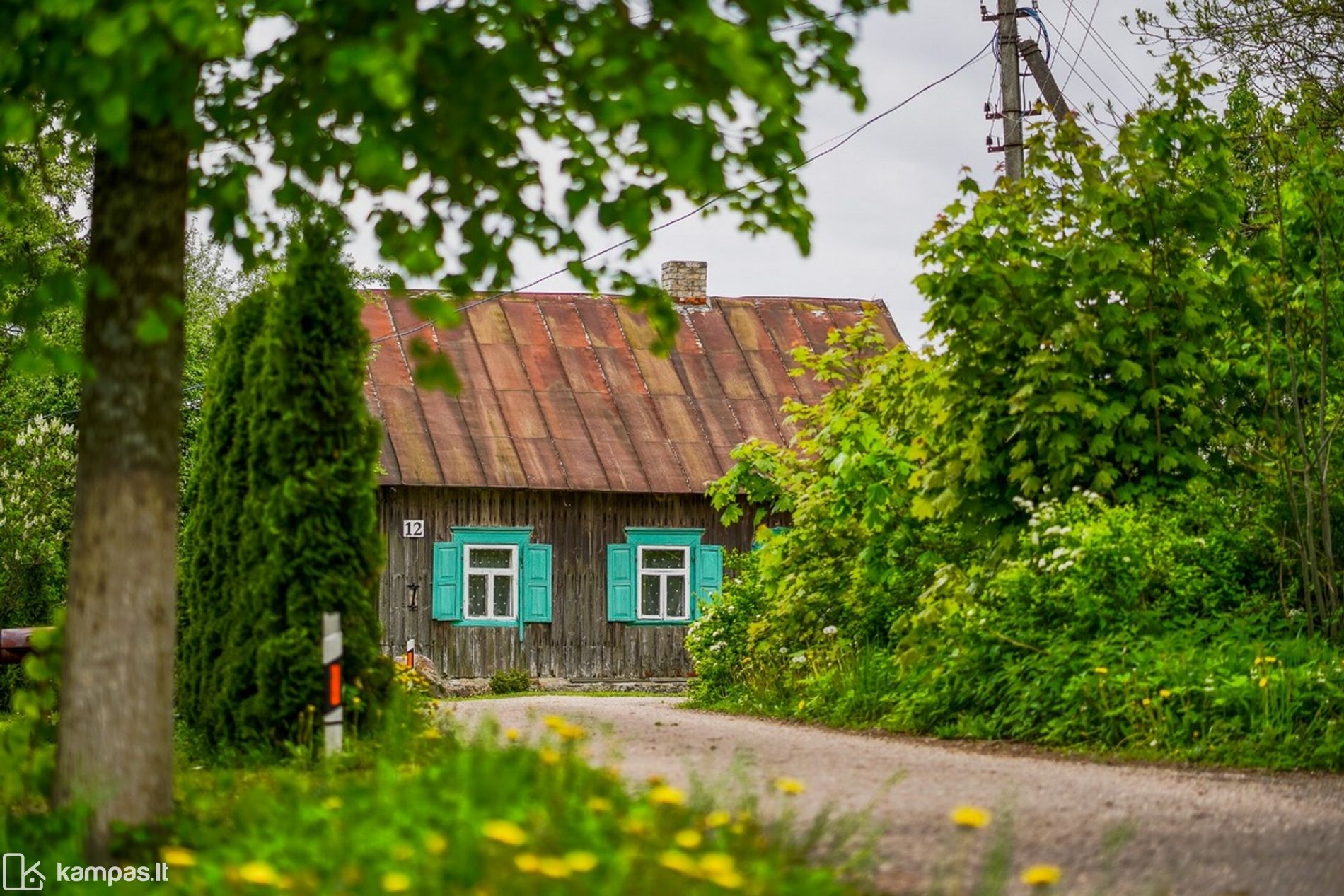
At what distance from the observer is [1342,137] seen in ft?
53.8

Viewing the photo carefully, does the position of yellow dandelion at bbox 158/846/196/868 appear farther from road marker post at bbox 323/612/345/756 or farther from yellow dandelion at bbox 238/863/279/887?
road marker post at bbox 323/612/345/756

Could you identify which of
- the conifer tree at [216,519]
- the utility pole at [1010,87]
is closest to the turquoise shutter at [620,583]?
the utility pole at [1010,87]

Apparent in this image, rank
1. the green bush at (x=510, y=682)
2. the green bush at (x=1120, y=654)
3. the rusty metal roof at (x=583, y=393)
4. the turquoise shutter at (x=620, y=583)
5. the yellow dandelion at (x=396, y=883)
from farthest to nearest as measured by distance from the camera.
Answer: the turquoise shutter at (x=620, y=583) → the rusty metal roof at (x=583, y=393) → the green bush at (x=510, y=682) → the green bush at (x=1120, y=654) → the yellow dandelion at (x=396, y=883)

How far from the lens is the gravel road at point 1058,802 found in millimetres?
5500

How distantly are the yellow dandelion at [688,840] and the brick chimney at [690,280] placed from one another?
24.9 meters

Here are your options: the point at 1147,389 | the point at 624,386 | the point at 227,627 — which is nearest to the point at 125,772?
the point at 227,627

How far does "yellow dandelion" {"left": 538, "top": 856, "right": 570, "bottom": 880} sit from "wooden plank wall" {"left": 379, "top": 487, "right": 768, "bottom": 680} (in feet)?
66.6

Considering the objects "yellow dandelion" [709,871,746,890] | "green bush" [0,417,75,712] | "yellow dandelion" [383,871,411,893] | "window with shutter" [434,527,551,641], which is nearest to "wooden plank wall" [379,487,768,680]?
"window with shutter" [434,527,551,641]

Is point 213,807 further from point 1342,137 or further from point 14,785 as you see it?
point 1342,137

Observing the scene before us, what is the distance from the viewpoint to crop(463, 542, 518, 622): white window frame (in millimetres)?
24891

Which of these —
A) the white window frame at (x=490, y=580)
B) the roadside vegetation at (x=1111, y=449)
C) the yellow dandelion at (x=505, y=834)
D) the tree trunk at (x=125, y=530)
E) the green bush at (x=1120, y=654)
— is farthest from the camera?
the white window frame at (x=490, y=580)

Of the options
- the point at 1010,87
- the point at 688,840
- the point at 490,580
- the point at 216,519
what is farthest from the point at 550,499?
the point at 688,840

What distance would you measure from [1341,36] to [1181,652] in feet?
30.2

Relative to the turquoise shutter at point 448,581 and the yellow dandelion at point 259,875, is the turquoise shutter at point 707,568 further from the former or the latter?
the yellow dandelion at point 259,875
